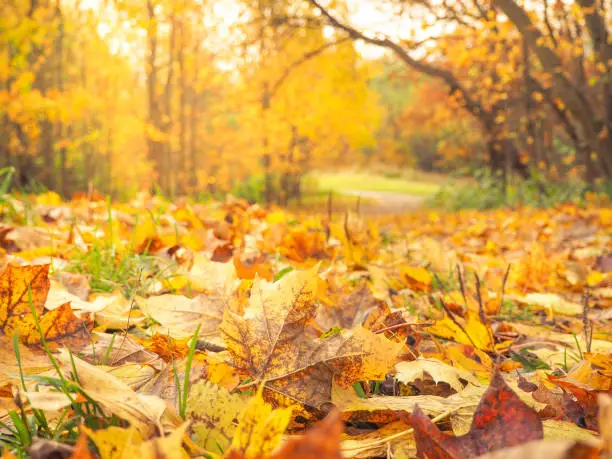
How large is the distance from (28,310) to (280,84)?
11.4 metres

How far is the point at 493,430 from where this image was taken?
587 mm

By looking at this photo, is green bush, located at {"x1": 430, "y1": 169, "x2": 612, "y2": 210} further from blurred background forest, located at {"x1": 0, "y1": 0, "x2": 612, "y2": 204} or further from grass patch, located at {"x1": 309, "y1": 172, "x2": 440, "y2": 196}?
grass patch, located at {"x1": 309, "y1": 172, "x2": 440, "y2": 196}

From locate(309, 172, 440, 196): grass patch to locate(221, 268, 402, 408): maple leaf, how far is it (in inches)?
1126

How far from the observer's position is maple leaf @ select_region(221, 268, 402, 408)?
2.55ft

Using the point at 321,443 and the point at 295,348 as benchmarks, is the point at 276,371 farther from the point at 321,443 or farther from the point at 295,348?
the point at 321,443

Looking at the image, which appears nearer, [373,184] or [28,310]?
[28,310]

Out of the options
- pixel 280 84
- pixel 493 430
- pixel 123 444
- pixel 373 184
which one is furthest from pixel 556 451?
pixel 373 184

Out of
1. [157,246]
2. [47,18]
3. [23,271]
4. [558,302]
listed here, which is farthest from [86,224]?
[47,18]

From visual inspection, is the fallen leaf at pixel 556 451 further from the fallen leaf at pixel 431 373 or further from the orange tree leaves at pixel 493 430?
the fallen leaf at pixel 431 373

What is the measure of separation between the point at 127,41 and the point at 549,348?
605 inches

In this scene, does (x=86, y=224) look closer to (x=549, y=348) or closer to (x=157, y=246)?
(x=157, y=246)

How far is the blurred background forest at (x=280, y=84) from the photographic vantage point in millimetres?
9078

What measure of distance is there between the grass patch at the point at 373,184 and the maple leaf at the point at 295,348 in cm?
2860

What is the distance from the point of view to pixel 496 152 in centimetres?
1467
